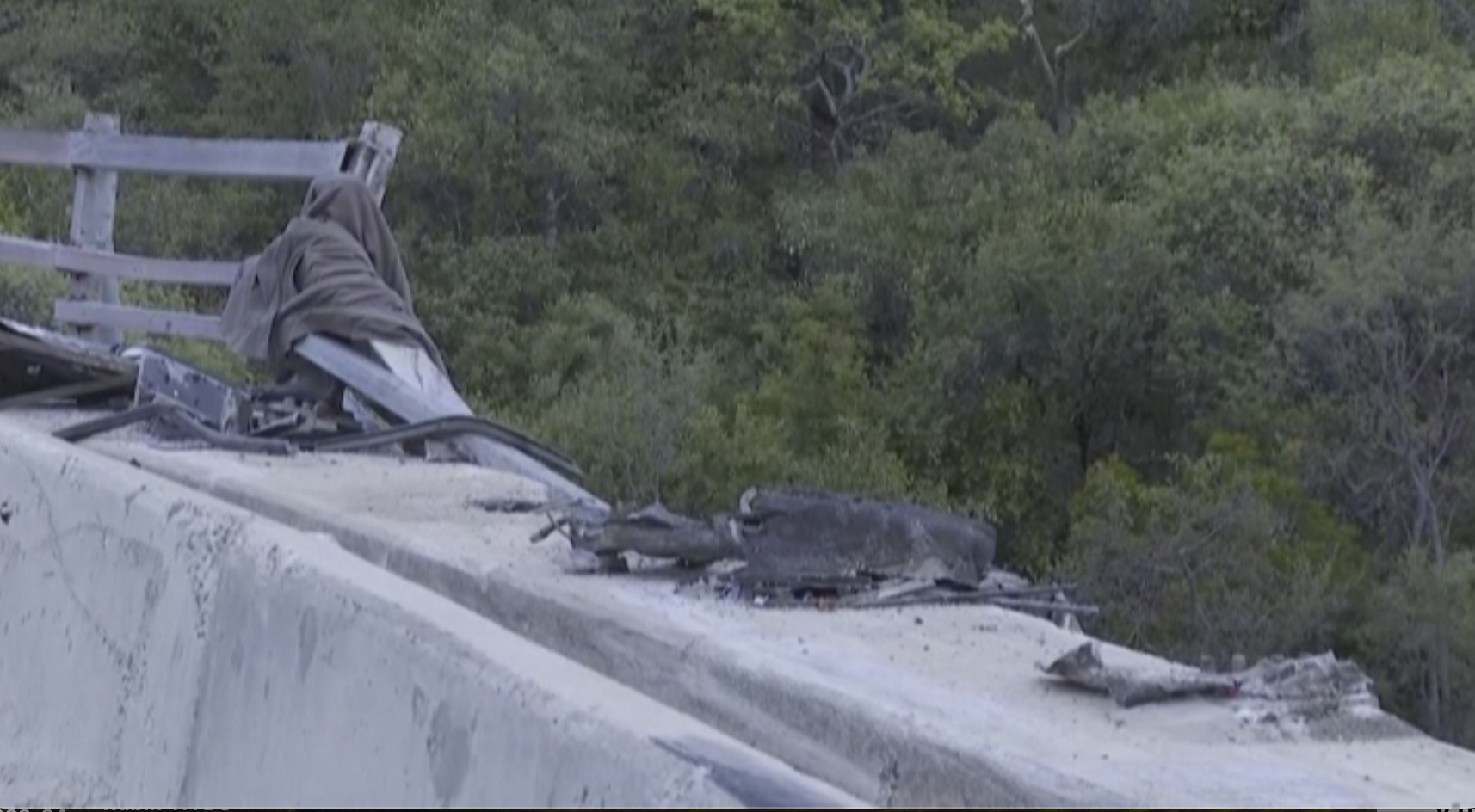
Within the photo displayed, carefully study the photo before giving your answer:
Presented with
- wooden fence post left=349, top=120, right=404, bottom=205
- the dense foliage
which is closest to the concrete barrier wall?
wooden fence post left=349, top=120, right=404, bottom=205

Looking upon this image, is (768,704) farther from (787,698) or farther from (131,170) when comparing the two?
(131,170)

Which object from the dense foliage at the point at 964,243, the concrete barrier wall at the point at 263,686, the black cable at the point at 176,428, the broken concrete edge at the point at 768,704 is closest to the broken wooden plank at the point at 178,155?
the black cable at the point at 176,428

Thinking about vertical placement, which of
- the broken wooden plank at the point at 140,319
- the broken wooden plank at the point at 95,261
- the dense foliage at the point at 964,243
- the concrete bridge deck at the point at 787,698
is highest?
the concrete bridge deck at the point at 787,698

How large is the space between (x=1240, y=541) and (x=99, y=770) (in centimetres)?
1975

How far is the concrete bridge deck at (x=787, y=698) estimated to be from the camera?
323cm

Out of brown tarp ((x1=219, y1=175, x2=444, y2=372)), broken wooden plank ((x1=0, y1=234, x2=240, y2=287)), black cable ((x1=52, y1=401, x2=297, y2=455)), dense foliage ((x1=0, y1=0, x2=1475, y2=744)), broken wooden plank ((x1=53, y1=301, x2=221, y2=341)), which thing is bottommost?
dense foliage ((x1=0, y1=0, x2=1475, y2=744))

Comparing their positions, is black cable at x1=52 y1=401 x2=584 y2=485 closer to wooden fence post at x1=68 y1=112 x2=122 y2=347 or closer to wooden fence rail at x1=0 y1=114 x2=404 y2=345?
wooden fence rail at x1=0 y1=114 x2=404 y2=345

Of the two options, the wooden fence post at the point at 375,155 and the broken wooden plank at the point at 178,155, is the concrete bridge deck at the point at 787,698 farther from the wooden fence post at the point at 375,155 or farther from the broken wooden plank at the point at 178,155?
the broken wooden plank at the point at 178,155

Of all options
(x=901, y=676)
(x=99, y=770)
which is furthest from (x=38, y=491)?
(x=901, y=676)

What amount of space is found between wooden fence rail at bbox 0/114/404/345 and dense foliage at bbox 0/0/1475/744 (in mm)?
8000

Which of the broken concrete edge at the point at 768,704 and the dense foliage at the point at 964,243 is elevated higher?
the broken concrete edge at the point at 768,704

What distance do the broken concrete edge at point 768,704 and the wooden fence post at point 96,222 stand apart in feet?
17.9

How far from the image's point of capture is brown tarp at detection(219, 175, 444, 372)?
307 inches

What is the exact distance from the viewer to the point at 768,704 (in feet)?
13.0
